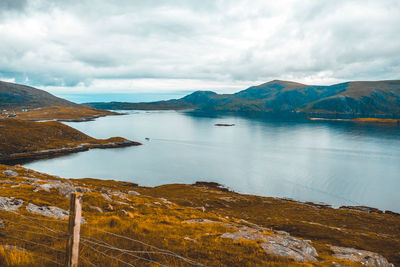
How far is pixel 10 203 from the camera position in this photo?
1973 centimetres

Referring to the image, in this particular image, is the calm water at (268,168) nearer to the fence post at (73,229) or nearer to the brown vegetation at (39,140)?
the brown vegetation at (39,140)

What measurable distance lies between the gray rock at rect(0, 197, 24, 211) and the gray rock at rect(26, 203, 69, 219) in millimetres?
821

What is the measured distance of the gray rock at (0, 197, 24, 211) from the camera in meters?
18.6

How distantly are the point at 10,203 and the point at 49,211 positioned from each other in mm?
3268

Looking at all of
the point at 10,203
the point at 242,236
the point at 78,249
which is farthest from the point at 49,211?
the point at 242,236

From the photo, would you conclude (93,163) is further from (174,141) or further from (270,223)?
(270,223)

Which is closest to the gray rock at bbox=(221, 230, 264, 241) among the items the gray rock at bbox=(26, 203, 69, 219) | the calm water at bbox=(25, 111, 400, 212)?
the gray rock at bbox=(26, 203, 69, 219)

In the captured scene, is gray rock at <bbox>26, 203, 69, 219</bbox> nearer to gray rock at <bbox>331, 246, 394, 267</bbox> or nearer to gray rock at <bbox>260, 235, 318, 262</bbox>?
gray rock at <bbox>260, 235, 318, 262</bbox>

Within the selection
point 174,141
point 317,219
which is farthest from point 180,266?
point 174,141

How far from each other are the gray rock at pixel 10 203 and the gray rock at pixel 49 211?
821 millimetres

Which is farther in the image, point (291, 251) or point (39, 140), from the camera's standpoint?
point (39, 140)

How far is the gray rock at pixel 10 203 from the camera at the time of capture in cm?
1864

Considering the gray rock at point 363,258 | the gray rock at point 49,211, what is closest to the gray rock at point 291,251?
the gray rock at point 363,258

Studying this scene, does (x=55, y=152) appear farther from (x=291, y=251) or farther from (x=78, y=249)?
(x=78, y=249)
